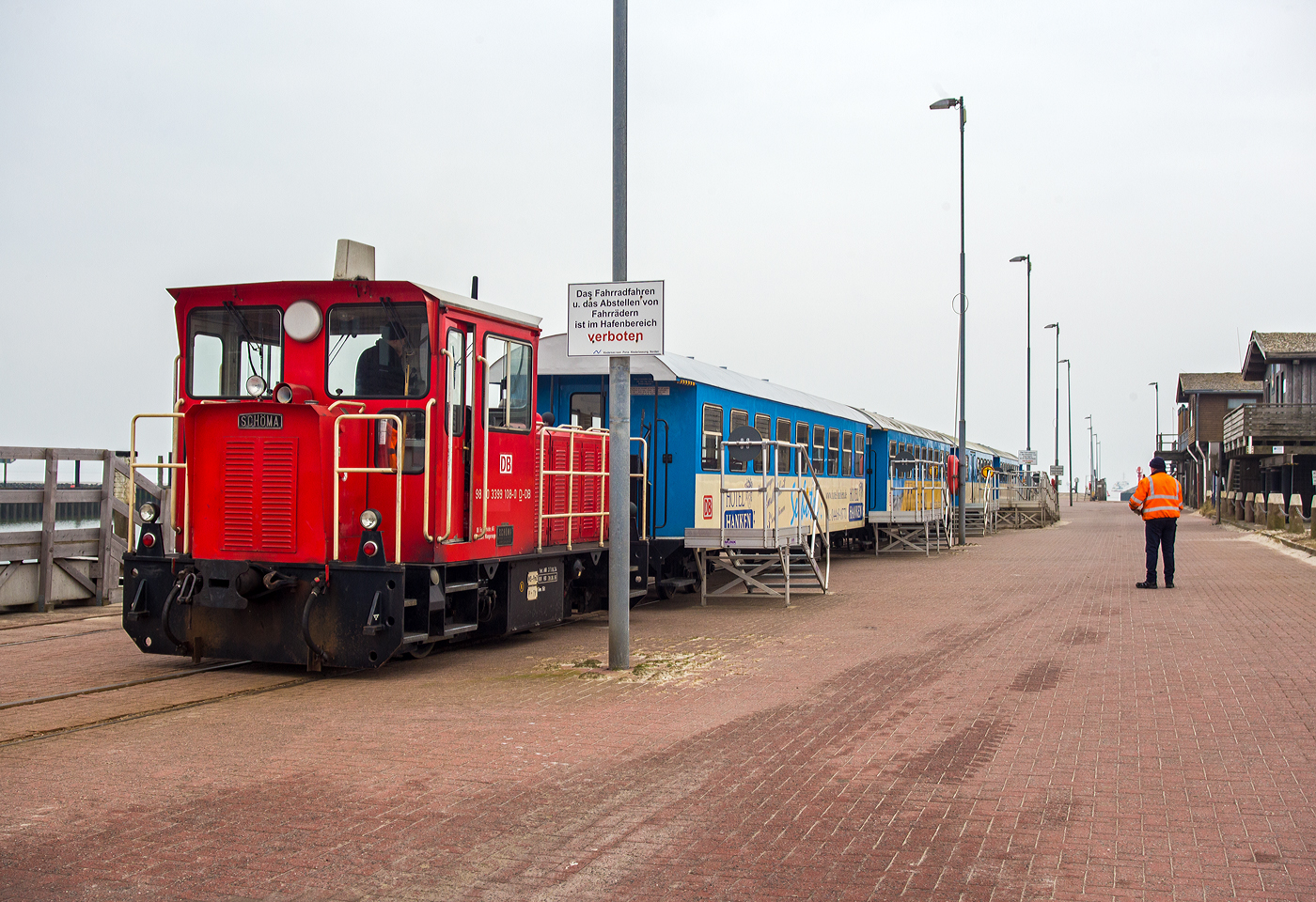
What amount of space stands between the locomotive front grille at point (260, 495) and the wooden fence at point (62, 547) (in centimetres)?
400

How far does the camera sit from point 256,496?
8602mm

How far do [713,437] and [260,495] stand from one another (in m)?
7.24

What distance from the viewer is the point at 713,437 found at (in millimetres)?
14695

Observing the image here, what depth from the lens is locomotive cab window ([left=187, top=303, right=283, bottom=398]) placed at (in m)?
9.11

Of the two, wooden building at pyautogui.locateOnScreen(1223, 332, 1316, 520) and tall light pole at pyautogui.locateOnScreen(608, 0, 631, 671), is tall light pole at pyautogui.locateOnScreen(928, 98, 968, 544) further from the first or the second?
tall light pole at pyautogui.locateOnScreen(608, 0, 631, 671)

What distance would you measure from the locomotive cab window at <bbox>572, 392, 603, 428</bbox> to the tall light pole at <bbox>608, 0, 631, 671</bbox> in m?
4.79

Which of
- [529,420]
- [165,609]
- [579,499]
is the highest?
[529,420]

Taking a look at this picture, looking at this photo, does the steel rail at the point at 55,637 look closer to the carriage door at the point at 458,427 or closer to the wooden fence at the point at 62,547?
the wooden fence at the point at 62,547

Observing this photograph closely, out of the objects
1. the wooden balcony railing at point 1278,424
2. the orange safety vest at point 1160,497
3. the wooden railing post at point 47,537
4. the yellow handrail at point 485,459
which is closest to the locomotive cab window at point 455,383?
the yellow handrail at point 485,459

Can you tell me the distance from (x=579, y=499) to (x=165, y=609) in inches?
173

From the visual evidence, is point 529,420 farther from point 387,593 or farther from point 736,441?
point 736,441

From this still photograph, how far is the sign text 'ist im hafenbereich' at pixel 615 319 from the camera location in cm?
884

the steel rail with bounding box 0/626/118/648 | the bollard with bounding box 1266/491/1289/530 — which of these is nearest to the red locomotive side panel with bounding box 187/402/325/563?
the steel rail with bounding box 0/626/118/648

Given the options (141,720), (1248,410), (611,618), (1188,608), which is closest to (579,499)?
(611,618)
